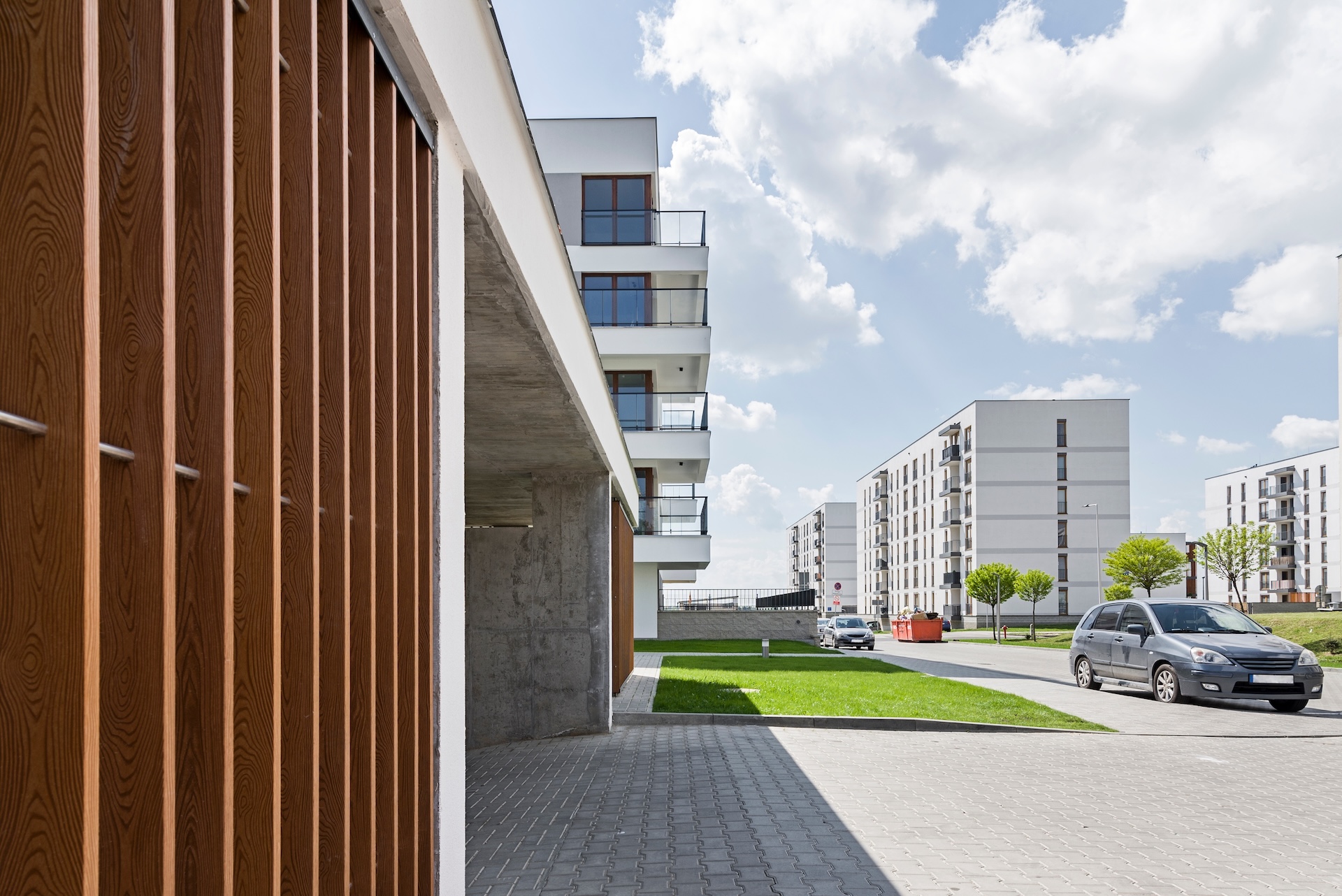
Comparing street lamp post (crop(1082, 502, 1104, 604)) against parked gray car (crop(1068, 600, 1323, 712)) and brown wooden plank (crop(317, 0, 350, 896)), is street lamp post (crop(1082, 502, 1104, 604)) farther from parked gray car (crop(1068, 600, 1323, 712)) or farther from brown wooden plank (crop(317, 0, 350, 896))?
brown wooden plank (crop(317, 0, 350, 896))

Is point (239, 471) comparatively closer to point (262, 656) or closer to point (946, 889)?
point (262, 656)

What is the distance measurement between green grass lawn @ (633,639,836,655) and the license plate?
59.5 feet

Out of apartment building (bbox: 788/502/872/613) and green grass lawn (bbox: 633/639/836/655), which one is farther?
apartment building (bbox: 788/502/872/613)

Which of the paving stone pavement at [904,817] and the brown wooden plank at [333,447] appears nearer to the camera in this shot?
the brown wooden plank at [333,447]

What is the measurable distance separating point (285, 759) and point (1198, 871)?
5.69 metres

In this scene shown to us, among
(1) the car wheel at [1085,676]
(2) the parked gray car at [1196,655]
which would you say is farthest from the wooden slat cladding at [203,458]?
(1) the car wheel at [1085,676]

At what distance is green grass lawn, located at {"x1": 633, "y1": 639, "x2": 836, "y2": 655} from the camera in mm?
33219

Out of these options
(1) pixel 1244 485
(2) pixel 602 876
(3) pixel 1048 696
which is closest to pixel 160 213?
(2) pixel 602 876

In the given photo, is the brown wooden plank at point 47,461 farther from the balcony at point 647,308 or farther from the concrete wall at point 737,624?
the concrete wall at point 737,624

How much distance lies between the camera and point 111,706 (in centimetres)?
200

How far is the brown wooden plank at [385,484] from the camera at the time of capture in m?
3.55

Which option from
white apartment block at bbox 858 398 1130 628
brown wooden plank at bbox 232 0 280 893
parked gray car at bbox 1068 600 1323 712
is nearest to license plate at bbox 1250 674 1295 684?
parked gray car at bbox 1068 600 1323 712

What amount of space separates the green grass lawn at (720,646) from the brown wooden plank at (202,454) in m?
29.4

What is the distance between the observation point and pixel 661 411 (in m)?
33.1
